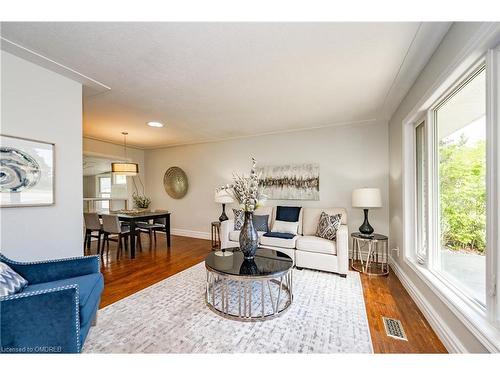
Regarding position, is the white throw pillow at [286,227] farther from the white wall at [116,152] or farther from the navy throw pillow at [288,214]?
the white wall at [116,152]

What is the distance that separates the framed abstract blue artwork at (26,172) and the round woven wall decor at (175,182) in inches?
139

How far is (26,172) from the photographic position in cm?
202

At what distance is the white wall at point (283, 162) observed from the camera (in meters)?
3.76

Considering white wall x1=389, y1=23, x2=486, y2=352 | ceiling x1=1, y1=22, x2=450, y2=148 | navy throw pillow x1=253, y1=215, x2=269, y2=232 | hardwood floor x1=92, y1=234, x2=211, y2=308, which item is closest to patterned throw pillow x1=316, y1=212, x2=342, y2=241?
white wall x1=389, y1=23, x2=486, y2=352

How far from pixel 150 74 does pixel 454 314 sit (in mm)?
3405

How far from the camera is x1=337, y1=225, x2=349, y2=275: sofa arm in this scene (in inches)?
117

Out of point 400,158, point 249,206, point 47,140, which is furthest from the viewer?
point 400,158

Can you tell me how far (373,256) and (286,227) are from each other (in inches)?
62.8

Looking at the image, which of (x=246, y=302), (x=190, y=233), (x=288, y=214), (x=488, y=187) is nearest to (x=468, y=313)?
(x=488, y=187)

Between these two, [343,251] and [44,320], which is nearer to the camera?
[44,320]

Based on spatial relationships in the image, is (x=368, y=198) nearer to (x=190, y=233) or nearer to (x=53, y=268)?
(x=53, y=268)

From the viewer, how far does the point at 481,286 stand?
150 centimetres
